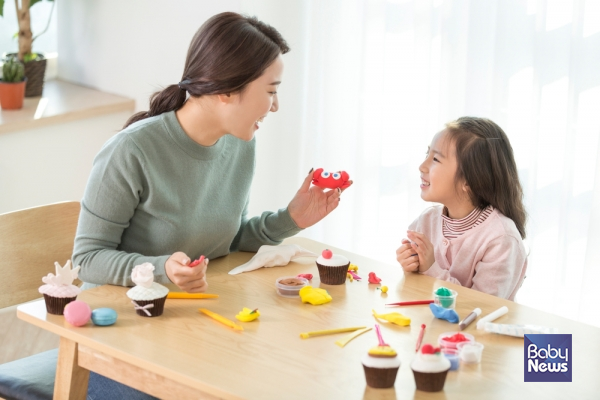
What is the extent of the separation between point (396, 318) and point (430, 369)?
0.95ft

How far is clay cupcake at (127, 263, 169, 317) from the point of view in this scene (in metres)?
1.47

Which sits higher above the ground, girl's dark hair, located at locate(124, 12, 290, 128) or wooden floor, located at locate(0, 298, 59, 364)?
girl's dark hair, located at locate(124, 12, 290, 128)

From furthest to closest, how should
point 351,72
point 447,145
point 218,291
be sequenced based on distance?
point 351,72 → point 447,145 → point 218,291

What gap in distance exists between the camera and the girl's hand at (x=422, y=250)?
5.89 ft

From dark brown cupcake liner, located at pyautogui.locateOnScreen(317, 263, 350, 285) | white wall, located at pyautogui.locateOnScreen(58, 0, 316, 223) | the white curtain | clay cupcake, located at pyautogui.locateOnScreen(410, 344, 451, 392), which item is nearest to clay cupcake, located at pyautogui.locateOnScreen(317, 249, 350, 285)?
dark brown cupcake liner, located at pyautogui.locateOnScreen(317, 263, 350, 285)

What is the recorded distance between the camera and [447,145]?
6.60 feet

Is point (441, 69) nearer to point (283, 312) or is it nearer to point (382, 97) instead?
point (382, 97)

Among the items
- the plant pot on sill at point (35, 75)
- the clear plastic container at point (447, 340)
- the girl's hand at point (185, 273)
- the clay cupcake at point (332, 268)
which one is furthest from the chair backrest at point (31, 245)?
the plant pot on sill at point (35, 75)

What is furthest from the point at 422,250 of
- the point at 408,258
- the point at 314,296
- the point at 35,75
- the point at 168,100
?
the point at 35,75

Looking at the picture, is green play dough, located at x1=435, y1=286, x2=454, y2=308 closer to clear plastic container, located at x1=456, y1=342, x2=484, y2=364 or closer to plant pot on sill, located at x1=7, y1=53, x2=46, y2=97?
clear plastic container, located at x1=456, y1=342, x2=484, y2=364

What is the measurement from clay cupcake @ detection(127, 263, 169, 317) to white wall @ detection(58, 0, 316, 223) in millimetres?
1525

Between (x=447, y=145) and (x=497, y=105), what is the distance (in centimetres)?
52

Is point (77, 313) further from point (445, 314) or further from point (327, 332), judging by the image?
point (445, 314)

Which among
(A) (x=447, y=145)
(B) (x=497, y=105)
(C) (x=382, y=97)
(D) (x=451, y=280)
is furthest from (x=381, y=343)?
(C) (x=382, y=97)
